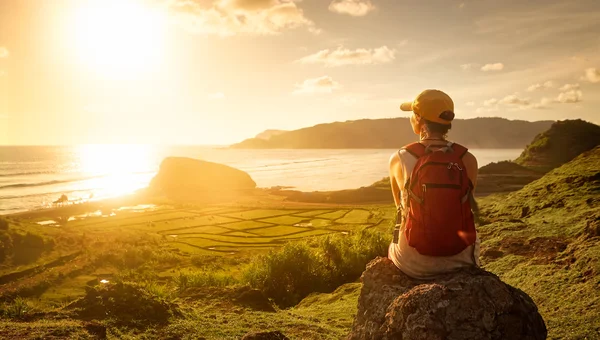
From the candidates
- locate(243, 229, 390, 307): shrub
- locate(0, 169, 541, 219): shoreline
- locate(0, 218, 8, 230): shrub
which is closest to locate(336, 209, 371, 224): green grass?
locate(0, 169, 541, 219): shoreline

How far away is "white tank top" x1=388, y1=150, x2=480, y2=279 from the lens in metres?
4.65

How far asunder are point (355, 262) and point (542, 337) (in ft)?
46.0

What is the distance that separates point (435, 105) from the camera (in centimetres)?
492

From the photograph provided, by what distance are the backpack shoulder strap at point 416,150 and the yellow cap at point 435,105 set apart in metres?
0.45

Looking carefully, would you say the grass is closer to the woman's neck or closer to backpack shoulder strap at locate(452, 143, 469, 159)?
backpack shoulder strap at locate(452, 143, 469, 159)

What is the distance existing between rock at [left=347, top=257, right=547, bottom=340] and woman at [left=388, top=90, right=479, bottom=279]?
0.55 ft

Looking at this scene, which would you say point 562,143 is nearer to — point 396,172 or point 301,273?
point 301,273

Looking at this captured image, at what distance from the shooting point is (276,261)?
1658 cm

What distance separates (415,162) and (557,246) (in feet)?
23.3

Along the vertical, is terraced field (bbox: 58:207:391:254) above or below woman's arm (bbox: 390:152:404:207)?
below

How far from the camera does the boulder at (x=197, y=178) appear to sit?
9426cm

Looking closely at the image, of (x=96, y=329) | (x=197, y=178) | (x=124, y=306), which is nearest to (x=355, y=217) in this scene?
(x=124, y=306)

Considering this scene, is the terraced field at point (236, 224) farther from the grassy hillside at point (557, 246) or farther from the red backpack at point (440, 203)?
the red backpack at point (440, 203)

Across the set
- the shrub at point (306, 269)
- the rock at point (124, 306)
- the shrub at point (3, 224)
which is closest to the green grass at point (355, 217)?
the shrub at point (306, 269)
